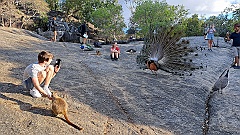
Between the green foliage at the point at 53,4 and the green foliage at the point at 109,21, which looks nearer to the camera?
the green foliage at the point at 109,21

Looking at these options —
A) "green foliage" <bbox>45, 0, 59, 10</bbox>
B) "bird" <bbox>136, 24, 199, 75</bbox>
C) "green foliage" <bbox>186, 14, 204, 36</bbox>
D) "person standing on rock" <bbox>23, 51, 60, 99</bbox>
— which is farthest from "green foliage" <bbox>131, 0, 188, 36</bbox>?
"person standing on rock" <bbox>23, 51, 60, 99</bbox>

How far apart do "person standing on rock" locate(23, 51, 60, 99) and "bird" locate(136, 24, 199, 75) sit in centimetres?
464

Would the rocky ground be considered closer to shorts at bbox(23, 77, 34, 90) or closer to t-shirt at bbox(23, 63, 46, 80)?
shorts at bbox(23, 77, 34, 90)

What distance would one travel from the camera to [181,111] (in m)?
6.51

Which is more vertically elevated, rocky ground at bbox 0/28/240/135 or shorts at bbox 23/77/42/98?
shorts at bbox 23/77/42/98

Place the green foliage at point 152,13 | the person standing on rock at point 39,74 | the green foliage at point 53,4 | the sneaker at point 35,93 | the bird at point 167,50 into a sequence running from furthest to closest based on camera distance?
the green foliage at point 53,4
the green foliage at point 152,13
the bird at point 167,50
the sneaker at point 35,93
the person standing on rock at point 39,74

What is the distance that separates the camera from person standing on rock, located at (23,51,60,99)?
569cm

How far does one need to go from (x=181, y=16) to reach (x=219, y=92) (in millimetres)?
24774

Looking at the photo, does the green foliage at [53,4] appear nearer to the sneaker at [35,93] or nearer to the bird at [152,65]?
the bird at [152,65]

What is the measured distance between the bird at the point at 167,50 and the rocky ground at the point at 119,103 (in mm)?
393

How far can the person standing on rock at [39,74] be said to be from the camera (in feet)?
18.7

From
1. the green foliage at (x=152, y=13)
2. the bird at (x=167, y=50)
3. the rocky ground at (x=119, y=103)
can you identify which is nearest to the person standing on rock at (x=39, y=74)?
the rocky ground at (x=119, y=103)

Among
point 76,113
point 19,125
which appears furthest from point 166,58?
point 19,125

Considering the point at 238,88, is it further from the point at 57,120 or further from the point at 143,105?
the point at 57,120
